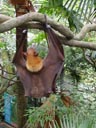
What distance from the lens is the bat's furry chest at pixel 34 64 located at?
1425mm

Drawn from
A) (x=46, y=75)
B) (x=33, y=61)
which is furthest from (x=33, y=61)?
(x=46, y=75)

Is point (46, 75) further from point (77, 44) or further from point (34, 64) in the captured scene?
point (77, 44)

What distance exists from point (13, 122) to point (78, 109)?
1.99 m

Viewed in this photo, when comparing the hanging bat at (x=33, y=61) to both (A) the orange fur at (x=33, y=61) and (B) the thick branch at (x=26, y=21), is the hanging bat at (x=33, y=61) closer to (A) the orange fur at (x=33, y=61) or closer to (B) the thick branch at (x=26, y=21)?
(A) the orange fur at (x=33, y=61)


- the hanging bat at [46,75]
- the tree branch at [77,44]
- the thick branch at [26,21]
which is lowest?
the hanging bat at [46,75]

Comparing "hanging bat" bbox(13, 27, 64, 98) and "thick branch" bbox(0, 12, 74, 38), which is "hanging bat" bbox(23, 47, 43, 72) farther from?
"thick branch" bbox(0, 12, 74, 38)

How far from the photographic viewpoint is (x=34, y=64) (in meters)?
1.42

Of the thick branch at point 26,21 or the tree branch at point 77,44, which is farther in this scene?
the tree branch at point 77,44

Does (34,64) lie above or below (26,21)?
below

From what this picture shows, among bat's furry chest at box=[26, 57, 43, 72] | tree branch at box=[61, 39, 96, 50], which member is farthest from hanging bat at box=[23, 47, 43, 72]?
tree branch at box=[61, 39, 96, 50]

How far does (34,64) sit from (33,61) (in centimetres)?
2

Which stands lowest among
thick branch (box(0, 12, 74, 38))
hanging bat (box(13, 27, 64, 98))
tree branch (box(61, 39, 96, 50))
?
hanging bat (box(13, 27, 64, 98))

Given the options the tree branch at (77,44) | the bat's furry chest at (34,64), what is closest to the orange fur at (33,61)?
the bat's furry chest at (34,64)

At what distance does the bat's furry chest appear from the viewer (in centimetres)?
142
